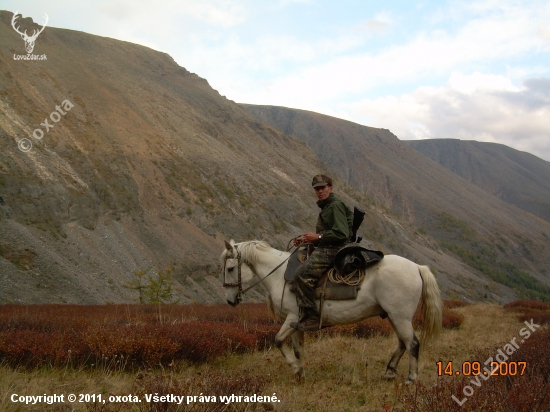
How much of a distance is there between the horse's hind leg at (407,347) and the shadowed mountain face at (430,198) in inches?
2696

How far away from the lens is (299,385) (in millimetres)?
6203

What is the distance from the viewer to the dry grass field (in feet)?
13.6

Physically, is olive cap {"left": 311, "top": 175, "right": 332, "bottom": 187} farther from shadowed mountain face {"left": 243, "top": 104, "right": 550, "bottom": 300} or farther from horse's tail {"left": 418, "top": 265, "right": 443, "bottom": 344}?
shadowed mountain face {"left": 243, "top": 104, "right": 550, "bottom": 300}

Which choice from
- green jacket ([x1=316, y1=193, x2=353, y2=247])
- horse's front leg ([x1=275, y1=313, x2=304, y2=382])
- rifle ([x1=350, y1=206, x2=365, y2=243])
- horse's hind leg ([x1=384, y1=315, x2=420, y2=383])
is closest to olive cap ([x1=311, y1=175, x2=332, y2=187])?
green jacket ([x1=316, y1=193, x2=353, y2=247])

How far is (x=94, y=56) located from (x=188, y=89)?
16.1 meters

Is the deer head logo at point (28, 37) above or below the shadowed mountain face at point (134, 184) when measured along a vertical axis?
above

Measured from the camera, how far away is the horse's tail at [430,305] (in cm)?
675

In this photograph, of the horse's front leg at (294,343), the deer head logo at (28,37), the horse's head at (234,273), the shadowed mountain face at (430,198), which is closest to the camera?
the horse's front leg at (294,343)

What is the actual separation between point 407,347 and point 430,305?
0.80m

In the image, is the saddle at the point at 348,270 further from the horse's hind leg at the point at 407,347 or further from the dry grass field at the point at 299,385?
the dry grass field at the point at 299,385

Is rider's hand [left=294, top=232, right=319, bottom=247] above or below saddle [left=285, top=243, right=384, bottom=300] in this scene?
above

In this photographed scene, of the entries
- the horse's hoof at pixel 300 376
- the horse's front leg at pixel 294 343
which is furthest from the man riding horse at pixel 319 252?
the horse's hoof at pixel 300 376

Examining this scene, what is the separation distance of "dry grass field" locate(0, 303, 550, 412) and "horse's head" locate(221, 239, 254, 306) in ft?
3.97

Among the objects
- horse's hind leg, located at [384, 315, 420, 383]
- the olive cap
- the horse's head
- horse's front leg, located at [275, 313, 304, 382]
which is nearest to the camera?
horse's hind leg, located at [384, 315, 420, 383]
